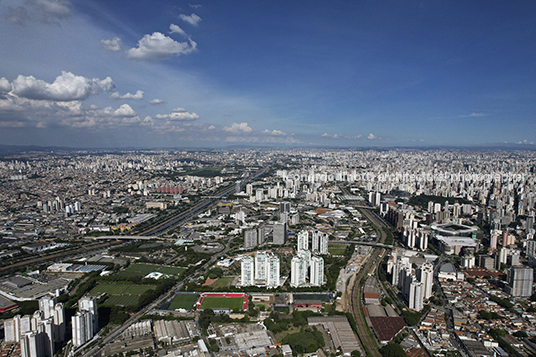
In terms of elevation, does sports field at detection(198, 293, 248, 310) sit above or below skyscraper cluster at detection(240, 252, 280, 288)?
below

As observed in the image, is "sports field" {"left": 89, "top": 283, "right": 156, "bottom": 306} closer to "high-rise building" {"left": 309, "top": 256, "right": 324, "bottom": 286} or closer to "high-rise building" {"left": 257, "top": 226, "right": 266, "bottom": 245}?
"high-rise building" {"left": 309, "top": 256, "right": 324, "bottom": 286}

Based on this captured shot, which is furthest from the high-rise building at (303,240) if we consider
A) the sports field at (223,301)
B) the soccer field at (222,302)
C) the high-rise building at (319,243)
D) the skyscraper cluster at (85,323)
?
the skyscraper cluster at (85,323)

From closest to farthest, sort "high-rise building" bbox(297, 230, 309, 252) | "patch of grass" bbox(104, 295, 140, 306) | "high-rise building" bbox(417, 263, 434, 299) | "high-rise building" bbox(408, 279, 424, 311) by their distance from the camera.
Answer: "high-rise building" bbox(408, 279, 424, 311) < "patch of grass" bbox(104, 295, 140, 306) < "high-rise building" bbox(417, 263, 434, 299) < "high-rise building" bbox(297, 230, 309, 252)

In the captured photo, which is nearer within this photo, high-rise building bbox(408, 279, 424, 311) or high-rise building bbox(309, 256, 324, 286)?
high-rise building bbox(408, 279, 424, 311)

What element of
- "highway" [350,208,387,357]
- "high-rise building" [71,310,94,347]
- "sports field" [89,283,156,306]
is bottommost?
"sports field" [89,283,156,306]

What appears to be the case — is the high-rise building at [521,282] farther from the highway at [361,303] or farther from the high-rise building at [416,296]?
the highway at [361,303]

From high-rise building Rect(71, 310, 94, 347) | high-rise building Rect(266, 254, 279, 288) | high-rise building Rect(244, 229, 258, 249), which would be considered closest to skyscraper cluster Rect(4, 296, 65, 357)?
high-rise building Rect(71, 310, 94, 347)

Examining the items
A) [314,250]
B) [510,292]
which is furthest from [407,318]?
[314,250]

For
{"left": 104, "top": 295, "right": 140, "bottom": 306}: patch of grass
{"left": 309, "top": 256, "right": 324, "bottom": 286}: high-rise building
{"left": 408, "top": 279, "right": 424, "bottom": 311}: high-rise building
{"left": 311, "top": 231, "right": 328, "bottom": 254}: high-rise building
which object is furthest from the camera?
{"left": 311, "top": 231, "right": 328, "bottom": 254}: high-rise building
